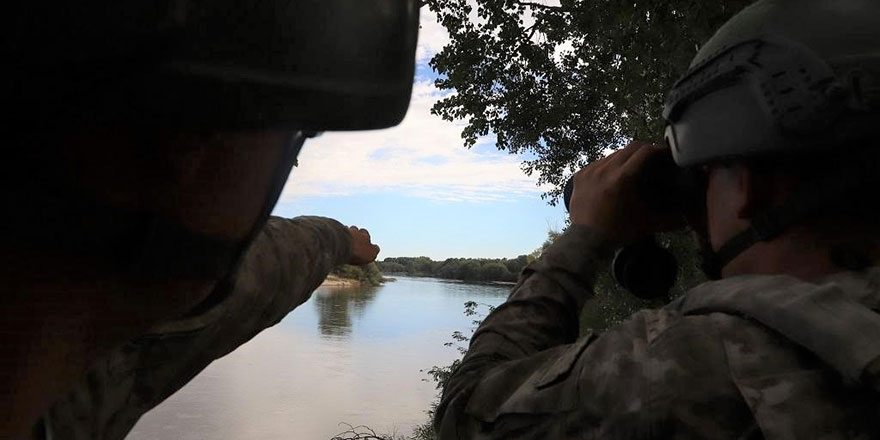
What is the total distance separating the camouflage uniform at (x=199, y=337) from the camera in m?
1.14

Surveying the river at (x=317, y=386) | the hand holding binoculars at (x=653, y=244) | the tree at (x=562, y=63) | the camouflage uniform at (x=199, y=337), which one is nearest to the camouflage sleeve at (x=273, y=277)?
the camouflage uniform at (x=199, y=337)

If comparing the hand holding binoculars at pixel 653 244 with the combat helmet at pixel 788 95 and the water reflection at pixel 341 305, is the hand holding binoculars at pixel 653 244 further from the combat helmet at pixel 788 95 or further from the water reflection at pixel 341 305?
the water reflection at pixel 341 305

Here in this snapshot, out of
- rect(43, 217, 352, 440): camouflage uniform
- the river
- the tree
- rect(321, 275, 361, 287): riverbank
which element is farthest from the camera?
the river

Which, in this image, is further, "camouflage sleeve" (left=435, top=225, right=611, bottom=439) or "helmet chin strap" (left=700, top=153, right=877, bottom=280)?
"camouflage sleeve" (left=435, top=225, right=611, bottom=439)

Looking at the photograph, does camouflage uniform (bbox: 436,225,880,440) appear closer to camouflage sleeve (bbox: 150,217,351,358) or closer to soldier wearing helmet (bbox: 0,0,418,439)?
camouflage sleeve (bbox: 150,217,351,358)

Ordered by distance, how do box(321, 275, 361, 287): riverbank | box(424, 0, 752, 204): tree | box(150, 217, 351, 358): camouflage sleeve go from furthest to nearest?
box(424, 0, 752, 204): tree → box(321, 275, 361, 287): riverbank → box(150, 217, 351, 358): camouflage sleeve

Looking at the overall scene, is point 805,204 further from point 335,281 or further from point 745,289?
point 335,281

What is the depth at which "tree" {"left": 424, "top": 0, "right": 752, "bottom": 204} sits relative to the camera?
19.5 ft

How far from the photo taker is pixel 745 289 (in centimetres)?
137

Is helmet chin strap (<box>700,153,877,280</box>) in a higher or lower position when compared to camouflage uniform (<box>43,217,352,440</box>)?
higher

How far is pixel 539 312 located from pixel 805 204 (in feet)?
2.31

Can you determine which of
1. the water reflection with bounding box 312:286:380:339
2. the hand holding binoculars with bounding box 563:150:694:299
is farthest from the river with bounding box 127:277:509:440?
the hand holding binoculars with bounding box 563:150:694:299

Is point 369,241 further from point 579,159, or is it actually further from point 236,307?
point 579,159

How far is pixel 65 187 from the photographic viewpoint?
1.67 feet
